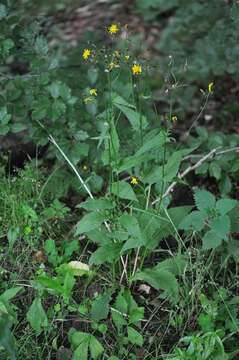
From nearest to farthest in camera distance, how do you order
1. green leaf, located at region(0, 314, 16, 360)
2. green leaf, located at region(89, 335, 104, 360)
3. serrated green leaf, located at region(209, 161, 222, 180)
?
green leaf, located at region(0, 314, 16, 360), green leaf, located at region(89, 335, 104, 360), serrated green leaf, located at region(209, 161, 222, 180)

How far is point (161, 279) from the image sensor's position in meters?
2.26

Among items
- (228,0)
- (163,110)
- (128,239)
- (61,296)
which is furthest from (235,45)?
(61,296)

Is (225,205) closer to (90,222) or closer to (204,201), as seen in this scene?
(204,201)

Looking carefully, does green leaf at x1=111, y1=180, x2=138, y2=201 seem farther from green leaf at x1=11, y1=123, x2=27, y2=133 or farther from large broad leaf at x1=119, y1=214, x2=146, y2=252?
green leaf at x1=11, y1=123, x2=27, y2=133

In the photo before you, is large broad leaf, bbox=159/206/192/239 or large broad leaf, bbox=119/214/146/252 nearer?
large broad leaf, bbox=119/214/146/252

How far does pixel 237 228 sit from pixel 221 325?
0.38 m

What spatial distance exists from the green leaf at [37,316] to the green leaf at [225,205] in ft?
2.44

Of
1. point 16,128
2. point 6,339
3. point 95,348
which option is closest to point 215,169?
point 16,128

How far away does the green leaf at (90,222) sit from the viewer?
2.23 metres

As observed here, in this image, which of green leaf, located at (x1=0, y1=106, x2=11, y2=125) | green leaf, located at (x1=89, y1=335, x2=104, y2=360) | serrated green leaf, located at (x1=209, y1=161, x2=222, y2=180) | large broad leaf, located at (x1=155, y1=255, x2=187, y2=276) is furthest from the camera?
serrated green leaf, located at (x1=209, y1=161, x2=222, y2=180)

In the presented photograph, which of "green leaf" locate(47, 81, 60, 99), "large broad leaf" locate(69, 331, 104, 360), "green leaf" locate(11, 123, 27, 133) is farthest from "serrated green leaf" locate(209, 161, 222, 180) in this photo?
"large broad leaf" locate(69, 331, 104, 360)

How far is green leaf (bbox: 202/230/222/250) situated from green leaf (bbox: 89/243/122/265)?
0.32 meters

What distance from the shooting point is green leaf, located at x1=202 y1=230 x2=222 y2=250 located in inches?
86.4

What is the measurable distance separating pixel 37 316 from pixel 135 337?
0.36m
